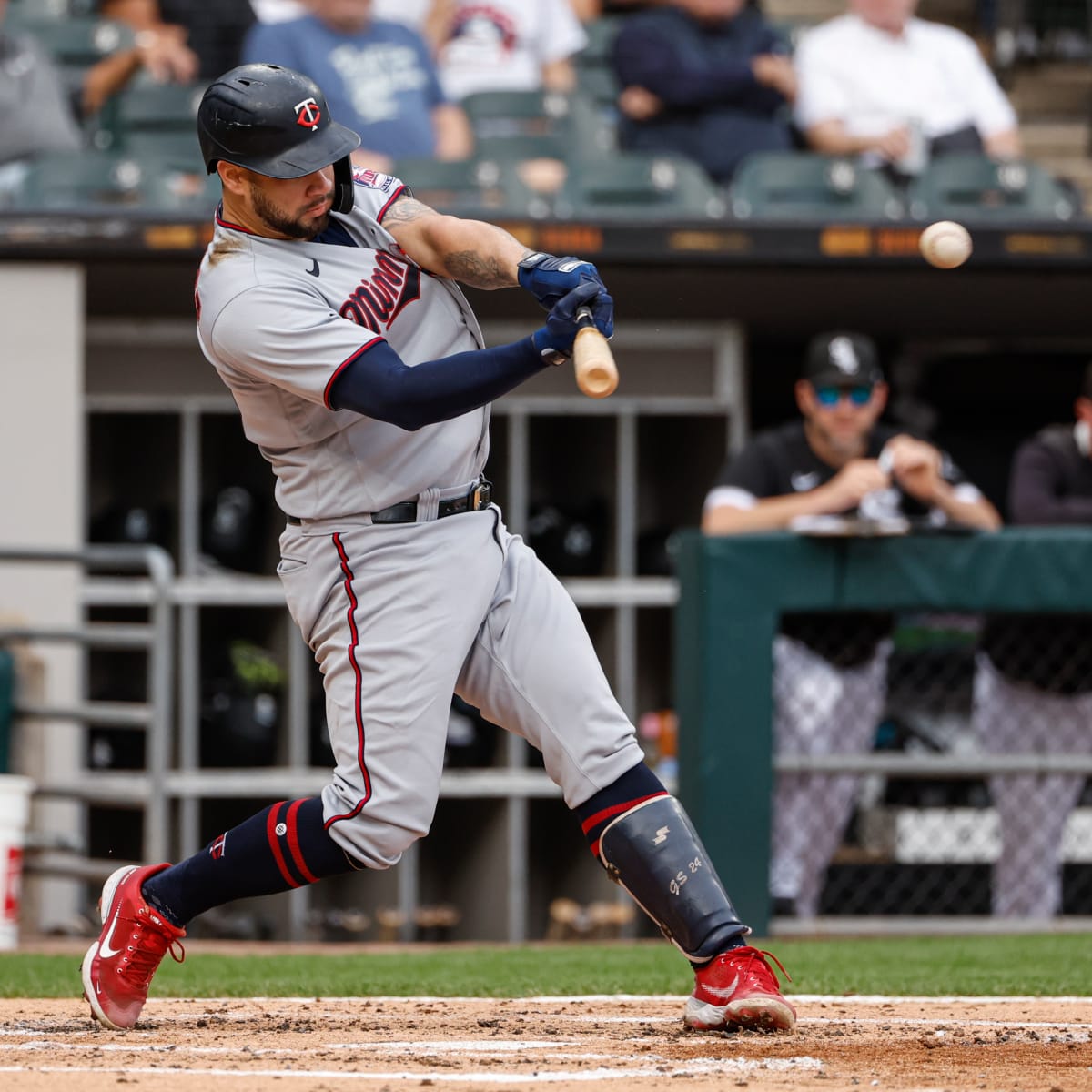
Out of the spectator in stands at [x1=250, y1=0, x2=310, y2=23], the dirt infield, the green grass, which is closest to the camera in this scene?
the dirt infield

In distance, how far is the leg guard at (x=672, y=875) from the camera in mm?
2992

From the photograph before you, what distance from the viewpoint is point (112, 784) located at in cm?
643

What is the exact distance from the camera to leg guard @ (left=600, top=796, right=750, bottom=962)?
Result: 118 inches

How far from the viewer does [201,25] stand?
8.38 m

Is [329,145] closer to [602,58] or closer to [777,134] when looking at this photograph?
[777,134]

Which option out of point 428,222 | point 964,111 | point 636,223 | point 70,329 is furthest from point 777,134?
point 428,222

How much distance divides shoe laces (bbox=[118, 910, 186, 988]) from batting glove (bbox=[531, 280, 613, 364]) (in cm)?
116

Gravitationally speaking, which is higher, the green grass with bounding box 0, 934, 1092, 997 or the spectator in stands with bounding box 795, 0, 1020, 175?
the spectator in stands with bounding box 795, 0, 1020, 175

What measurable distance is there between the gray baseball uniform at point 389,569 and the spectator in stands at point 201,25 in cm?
553

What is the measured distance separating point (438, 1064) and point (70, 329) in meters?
4.58

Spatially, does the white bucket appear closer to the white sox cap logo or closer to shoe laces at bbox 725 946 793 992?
the white sox cap logo

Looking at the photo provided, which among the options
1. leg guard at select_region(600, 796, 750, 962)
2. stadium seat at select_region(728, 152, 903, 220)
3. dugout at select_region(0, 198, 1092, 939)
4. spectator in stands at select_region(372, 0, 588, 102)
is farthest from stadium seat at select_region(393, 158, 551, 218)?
leg guard at select_region(600, 796, 750, 962)

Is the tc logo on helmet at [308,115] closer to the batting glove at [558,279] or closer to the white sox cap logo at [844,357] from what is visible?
the batting glove at [558,279]

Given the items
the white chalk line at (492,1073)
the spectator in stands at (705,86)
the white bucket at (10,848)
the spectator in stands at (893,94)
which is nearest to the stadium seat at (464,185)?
the spectator in stands at (705,86)
